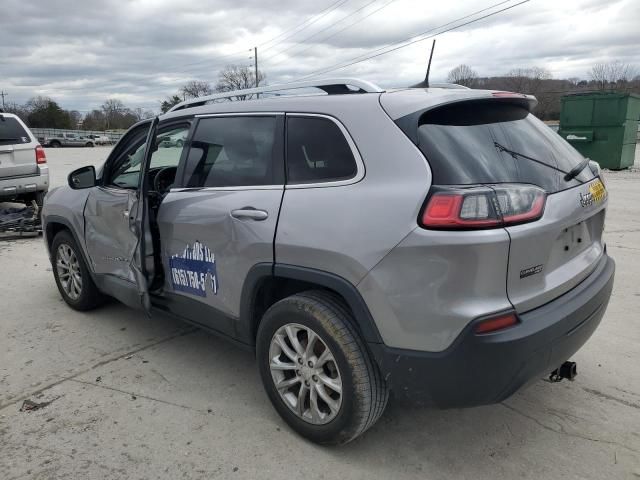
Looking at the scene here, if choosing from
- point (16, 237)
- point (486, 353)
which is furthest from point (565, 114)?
point (486, 353)

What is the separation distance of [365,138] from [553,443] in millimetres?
1803

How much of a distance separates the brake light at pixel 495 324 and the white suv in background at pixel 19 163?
8.58 m

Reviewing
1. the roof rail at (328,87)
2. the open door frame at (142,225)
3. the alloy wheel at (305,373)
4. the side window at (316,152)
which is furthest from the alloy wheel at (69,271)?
the side window at (316,152)

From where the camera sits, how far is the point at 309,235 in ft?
8.02

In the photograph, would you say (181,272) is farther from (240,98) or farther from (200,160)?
(240,98)

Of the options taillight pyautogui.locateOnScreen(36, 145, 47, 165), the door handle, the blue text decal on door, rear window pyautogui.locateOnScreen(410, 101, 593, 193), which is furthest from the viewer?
taillight pyautogui.locateOnScreen(36, 145, 47, 165)

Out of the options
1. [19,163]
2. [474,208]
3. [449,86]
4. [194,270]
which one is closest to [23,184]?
[19,163]

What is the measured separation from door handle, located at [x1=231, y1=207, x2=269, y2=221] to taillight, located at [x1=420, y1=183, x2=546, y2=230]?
2.99 feet

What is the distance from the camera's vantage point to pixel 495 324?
208cm

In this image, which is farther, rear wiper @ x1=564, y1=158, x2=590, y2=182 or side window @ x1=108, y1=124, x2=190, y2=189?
side window @ x1=108, y1=124, x2=190, y2=189

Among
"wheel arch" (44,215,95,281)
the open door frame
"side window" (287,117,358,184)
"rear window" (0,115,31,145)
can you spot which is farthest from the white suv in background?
"side window" (287,117,358,184)

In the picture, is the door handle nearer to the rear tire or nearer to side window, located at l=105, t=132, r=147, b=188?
side window, located at l=105, t=132, r=147, b=188

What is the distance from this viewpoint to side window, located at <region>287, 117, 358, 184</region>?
247cm

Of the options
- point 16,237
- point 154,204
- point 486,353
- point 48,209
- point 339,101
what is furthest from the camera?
point 16,237
